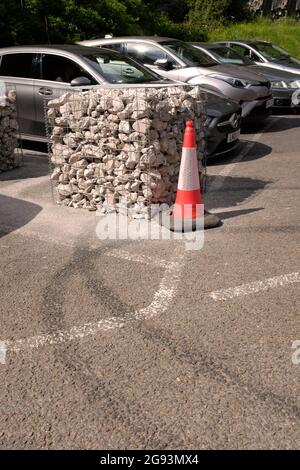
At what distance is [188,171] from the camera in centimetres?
545

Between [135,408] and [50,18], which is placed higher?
[50,18]

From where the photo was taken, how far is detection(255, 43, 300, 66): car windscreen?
1390cm

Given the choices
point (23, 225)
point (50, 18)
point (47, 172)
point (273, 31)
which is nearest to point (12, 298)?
point (23, 225)

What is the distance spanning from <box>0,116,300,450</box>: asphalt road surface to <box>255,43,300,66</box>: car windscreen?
9259 mm

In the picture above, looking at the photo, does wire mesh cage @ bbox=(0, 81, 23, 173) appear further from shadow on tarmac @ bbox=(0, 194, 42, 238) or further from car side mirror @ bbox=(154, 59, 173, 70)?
car side mirror @ bbox=(154, 59, 173, 70)

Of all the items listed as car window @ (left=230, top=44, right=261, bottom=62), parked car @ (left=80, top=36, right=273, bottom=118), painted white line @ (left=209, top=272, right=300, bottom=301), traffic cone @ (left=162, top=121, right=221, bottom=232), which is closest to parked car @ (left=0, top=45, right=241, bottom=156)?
parked car @ (left=80, top=36, right=273, bottom=118)

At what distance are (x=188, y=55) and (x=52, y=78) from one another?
3620 millimetres

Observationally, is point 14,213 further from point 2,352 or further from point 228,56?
point 228,56

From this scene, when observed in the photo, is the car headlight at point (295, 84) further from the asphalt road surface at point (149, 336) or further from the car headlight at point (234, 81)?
the asphalt road surface at point (149, 336)

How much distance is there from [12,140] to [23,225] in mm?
2667

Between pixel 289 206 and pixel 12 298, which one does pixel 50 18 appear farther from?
pixel 12 298

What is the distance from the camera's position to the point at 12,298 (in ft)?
13.3

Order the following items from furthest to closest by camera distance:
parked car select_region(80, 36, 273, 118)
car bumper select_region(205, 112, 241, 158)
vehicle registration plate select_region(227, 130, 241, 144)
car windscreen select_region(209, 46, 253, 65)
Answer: car windscreen select_region(209, 46, 253, 65)
parked car select_region(80, 36, 273, 118)
vehicle registration plate select_region(227, 130, 241, 144)
car bumper select_region(205, 112, 241, 158)
